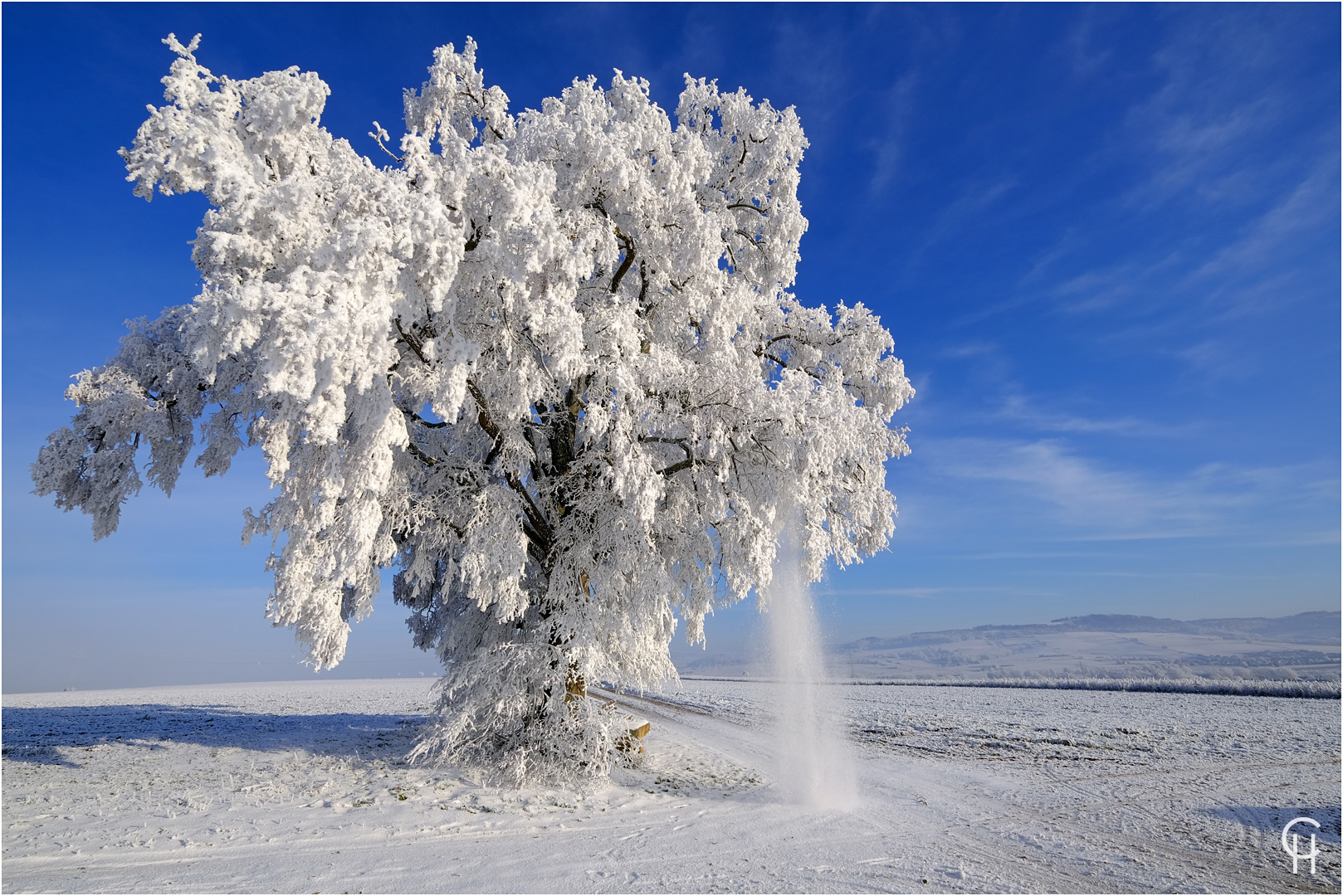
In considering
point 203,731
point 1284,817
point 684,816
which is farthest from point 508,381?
point 203,731

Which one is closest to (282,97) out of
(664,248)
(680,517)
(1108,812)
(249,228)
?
(249,228)

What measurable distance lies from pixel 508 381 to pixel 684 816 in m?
6.09

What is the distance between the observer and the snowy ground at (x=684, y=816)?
19.2 feet

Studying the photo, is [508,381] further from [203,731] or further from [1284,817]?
[203,731]

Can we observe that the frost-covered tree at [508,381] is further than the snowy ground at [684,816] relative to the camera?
Yes

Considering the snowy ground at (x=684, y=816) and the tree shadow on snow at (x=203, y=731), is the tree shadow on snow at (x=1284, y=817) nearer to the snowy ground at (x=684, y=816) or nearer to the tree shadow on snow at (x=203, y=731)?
the snowy ground at (x=684, y=816)

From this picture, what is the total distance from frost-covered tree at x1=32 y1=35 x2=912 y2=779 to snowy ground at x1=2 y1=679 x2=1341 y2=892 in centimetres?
174

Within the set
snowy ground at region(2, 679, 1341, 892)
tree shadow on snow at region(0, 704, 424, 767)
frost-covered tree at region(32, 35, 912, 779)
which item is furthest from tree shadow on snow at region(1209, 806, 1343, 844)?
tree shadow on snow at region(0, 704, 424, 767)

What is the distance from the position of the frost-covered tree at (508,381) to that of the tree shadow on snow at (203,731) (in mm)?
2582

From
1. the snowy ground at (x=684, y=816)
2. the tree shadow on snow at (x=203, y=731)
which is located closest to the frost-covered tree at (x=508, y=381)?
the snowy ground at (x=684, y=816)

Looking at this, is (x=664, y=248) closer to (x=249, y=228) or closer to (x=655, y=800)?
(x=249, y=228)

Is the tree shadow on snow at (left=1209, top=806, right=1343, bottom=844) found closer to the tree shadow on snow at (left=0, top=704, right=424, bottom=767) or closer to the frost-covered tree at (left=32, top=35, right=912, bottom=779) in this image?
the frost-covered tree at (left=32, top=35, right=912, bottom=779)

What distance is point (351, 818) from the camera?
7562 millimetres

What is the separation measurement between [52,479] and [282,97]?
569 cm
